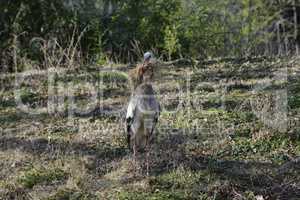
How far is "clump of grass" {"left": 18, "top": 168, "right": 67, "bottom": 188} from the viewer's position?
7.81m

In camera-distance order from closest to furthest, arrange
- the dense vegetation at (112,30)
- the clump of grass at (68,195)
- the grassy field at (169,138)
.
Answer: the clump of grass at (68,195) → the grassy field at (169,138) → the dense vegetation at (112,30)

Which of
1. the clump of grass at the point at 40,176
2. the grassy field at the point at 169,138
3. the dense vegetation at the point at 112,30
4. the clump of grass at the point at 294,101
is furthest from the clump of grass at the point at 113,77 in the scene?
the clump of grass at the point at 40,176

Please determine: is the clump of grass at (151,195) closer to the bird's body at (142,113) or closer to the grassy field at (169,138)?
the grassy field at (169,138)

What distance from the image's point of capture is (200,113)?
9797 mm

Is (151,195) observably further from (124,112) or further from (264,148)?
(124,112)

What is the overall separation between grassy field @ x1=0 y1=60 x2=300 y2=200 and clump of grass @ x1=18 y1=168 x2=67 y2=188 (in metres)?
0.01

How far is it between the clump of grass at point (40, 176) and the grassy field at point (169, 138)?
0.01 meters

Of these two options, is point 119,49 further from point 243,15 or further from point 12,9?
point 243,15

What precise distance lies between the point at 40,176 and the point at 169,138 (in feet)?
6.19

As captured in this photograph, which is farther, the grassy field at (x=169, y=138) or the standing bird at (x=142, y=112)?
the standing bird at (x=142, y=112)

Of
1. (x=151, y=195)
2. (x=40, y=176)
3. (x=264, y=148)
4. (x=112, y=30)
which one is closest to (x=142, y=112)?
(x=151, y=195)

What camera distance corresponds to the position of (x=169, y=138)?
29.5ft

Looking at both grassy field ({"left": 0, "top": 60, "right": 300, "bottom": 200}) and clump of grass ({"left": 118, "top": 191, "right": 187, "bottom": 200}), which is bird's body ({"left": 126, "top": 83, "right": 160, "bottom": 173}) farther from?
clump of grass ({"left": 118, "top": 191, "right": 187, "bottom": 200})

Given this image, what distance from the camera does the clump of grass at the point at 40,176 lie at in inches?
308
